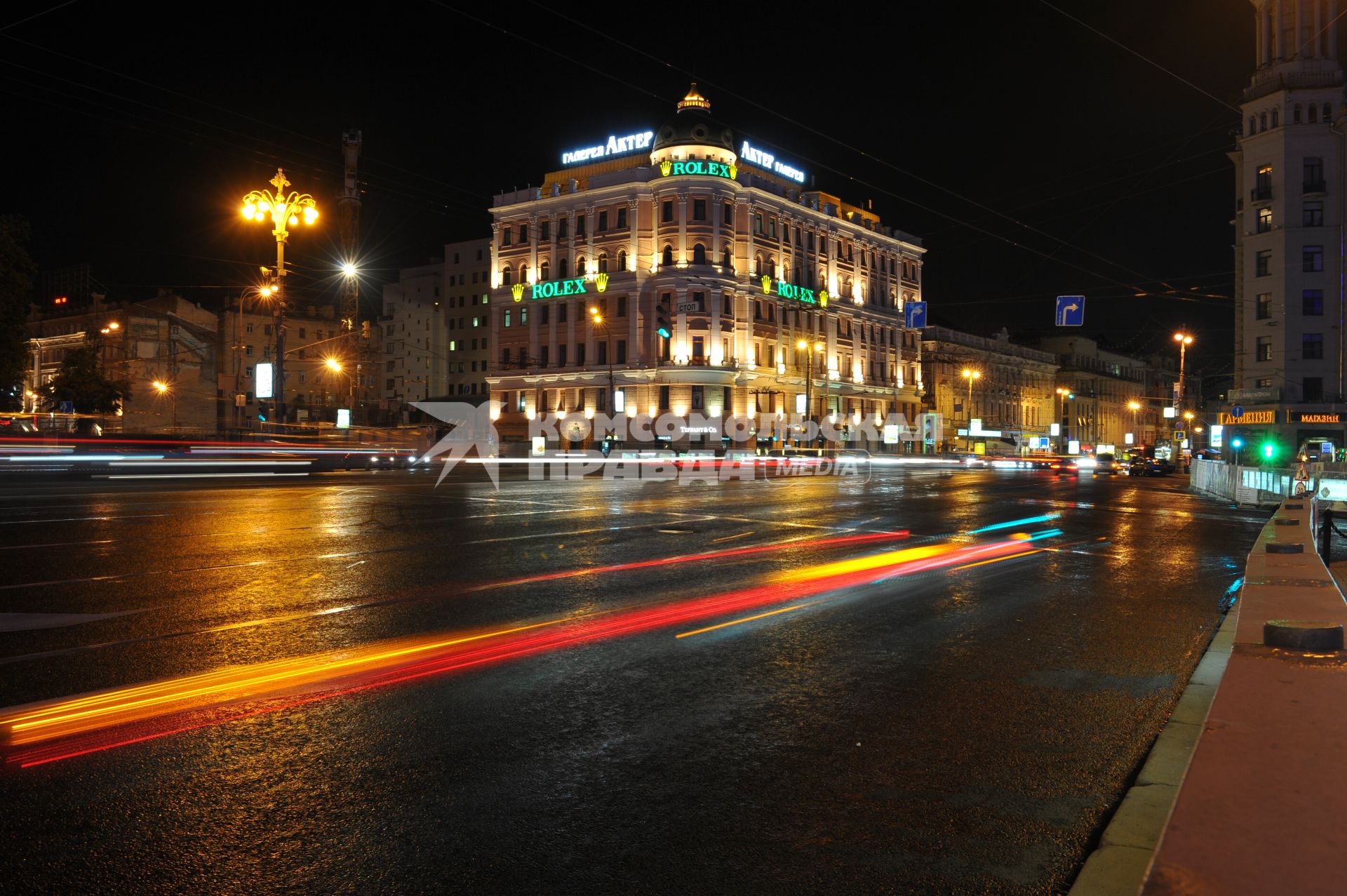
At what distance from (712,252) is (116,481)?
46.8 m

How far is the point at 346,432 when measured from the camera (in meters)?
40.9

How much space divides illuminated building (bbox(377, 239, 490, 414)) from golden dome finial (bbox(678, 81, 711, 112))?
100ft

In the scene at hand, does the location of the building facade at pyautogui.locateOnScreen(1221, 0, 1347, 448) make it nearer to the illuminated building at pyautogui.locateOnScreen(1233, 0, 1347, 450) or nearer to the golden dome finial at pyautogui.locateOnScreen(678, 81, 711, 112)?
the illuminated building at pyautogui.locateOnScreen(1233, 0, 1347, 450)

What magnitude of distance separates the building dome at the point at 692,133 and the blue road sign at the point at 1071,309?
37.2m

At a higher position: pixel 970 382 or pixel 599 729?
pixel 970 382

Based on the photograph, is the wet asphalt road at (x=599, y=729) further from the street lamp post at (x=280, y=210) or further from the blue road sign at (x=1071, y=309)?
the blue road sign at (x=1071, y=309)

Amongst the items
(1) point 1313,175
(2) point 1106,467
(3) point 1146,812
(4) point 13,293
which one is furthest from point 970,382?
(3) point 1146,812

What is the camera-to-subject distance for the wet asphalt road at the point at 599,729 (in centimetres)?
330

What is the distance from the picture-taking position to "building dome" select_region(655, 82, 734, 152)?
65.6 m

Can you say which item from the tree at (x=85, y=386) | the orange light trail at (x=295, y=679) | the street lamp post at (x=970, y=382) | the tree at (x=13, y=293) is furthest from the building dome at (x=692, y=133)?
the orange light trail at (x=295, y=679)

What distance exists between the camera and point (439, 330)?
320 feet

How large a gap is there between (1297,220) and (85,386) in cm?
7913

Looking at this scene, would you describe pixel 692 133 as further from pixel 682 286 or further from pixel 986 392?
pixel 986 392

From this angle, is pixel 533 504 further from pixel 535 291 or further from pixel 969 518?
pixel 535 291
